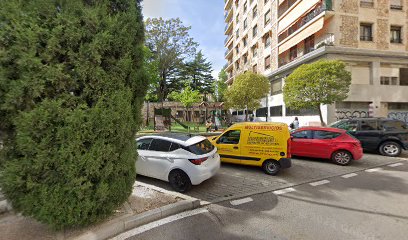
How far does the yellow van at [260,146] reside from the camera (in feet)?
19.9

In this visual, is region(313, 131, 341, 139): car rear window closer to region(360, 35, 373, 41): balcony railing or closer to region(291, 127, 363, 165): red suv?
region(291, 127, 363, 165): red suv

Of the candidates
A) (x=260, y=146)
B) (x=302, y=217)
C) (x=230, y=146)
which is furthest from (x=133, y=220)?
(x=260, y=146)

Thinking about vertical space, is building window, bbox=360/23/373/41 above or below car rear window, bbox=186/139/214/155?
above

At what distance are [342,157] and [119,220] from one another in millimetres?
7545

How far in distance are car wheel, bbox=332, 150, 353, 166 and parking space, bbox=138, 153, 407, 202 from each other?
20 centimetres

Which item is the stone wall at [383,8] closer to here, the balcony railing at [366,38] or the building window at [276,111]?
the balcony railing at [366,38]

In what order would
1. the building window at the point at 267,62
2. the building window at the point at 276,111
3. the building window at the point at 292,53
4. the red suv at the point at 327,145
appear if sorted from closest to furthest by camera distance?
1. the red suv at the point at 327,145
2. the building window at the point at 292,53
3. the building window at the point at 276,111
4. the building window at the point at 267,62

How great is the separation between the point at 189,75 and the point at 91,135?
42605mm

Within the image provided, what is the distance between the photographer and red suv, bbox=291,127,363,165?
23.6 feet

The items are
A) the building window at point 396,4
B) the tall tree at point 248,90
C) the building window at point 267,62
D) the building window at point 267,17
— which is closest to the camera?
the building window at point 396,4

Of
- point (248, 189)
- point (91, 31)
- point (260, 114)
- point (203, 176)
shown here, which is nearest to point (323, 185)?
point (248, 189)

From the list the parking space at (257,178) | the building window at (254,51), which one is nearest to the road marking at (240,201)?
the parking space at (257,178)

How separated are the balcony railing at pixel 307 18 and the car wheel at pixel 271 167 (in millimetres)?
15114

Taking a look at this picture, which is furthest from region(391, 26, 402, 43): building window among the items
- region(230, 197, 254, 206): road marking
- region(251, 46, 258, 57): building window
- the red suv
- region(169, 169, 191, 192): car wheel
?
region(169, 169, 191, 192): car wheel
